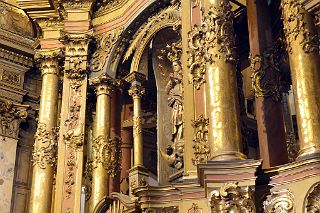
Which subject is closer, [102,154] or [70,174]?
[70,174]

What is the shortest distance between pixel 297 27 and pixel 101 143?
501 centimetres

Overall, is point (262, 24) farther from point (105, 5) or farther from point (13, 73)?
point (13, 73)

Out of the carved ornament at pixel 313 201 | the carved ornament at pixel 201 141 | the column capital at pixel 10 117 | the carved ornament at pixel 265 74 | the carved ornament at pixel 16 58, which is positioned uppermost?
the carved ornament at pixel 16 58

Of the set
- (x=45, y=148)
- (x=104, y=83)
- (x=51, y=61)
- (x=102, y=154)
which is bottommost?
(x=102, y=154)

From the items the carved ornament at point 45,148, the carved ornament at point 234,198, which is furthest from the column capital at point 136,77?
the carved ornament at point 234,198

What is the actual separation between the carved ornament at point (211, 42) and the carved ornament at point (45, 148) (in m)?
4.34

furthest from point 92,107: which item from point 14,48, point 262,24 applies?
point 262,24

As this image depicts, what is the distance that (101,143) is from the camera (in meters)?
11.4

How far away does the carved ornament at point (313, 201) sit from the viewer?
22.4 feet

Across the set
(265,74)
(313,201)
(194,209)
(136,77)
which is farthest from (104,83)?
(313,201)

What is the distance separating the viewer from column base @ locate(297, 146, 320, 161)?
698cm

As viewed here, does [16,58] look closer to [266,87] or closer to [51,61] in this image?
[51,61]

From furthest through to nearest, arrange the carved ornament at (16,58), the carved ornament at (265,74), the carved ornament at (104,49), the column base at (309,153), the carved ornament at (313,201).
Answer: the carved ornament at (16,58)
the carved ornament at (104,49)
the carved ornament at (265,74)
the column base at (309,153)
the carved ornament at (313,201)

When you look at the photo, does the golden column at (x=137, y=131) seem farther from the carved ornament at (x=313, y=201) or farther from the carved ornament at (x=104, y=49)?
the carved ornament at (x=313, y=201)
